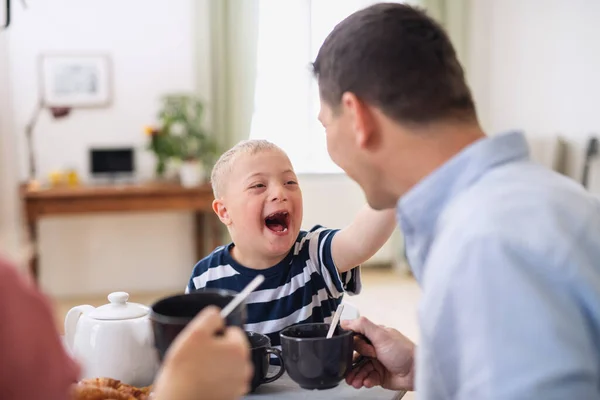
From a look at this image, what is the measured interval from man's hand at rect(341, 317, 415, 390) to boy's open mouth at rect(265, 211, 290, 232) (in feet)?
1.30

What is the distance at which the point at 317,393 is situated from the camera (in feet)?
3.64

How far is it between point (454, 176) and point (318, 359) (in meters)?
0.37

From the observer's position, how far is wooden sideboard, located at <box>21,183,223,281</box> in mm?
4328

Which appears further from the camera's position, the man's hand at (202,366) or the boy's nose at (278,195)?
the boy's nose at (278,195)

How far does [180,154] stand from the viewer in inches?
186

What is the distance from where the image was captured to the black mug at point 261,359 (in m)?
1.11

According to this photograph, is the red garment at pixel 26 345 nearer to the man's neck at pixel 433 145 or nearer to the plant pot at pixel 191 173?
the man's neck at pixel 433 145

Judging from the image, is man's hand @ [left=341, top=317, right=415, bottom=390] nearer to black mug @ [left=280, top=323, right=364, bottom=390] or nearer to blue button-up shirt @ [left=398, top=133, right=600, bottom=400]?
black mug @ [left=280, top=323, right=364, bottom=390]

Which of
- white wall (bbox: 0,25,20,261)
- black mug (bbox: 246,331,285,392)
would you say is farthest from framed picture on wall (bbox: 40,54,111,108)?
black mug (bbox: 246,331,285,392)

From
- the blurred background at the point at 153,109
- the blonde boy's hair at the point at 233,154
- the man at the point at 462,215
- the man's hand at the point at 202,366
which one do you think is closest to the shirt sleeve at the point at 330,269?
the blonde boy's hair at the point at 233,154

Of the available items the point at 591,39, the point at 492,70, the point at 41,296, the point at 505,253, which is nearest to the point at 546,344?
the point at 505,253

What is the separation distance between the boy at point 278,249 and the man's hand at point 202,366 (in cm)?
76

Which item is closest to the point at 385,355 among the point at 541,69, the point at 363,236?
the point at 363,236

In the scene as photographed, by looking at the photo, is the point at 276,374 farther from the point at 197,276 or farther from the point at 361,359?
the point at 197,276
